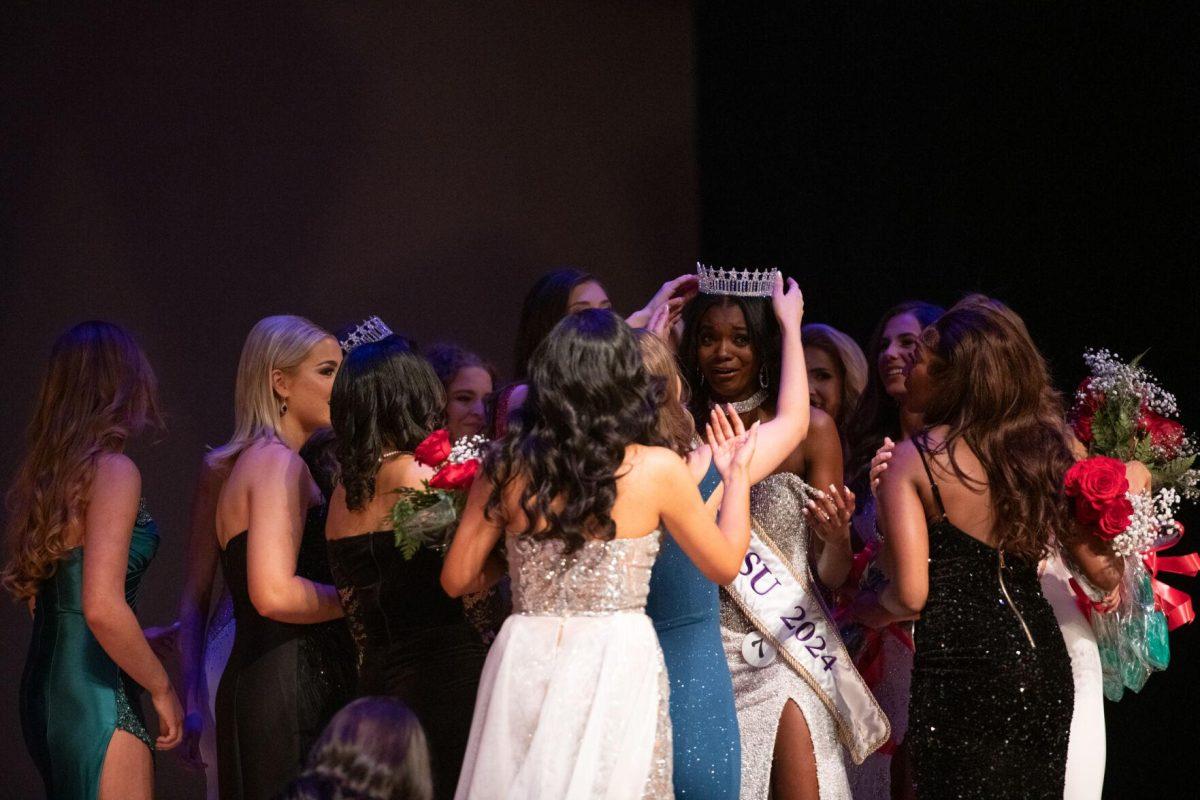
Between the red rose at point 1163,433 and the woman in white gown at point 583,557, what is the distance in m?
1.26

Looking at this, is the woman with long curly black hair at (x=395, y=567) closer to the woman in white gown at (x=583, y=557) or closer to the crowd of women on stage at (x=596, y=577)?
the crowd of women on stage at (x=596, y=577)

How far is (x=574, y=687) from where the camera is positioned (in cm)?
216

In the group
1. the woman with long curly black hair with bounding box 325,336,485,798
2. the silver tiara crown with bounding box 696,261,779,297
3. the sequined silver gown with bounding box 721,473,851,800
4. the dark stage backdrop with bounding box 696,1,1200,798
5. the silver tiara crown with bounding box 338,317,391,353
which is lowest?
the sequined silver gown with bounding box 721,473,851,800

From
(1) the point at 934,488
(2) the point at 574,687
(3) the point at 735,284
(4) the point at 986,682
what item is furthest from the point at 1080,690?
(2) the point at 574,687

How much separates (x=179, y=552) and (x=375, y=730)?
282 centimetres

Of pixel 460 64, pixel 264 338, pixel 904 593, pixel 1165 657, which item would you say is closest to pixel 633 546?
pixel 904 593

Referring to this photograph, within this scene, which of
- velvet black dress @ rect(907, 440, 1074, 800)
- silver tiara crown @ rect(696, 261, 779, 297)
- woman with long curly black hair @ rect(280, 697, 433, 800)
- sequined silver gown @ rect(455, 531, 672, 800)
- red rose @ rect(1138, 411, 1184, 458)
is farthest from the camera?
silver tiara crown @ rect(696, 261, 779, 297)

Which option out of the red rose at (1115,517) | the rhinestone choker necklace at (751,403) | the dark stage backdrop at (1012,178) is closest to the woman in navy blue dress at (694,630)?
the rhinestone choker necklace at (751,403)

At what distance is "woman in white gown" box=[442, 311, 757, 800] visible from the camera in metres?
2.15

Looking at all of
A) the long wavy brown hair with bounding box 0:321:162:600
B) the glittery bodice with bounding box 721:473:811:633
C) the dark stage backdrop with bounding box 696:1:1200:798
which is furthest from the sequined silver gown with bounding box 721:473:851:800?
the dark stage backdrop with bounding box 696:1:1200:798

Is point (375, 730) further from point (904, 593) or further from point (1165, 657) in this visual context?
point (1165, 657)

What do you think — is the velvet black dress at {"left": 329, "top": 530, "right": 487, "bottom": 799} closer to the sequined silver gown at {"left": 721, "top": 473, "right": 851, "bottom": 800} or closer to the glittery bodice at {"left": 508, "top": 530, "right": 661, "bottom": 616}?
the glittery bodice at {"left": 508, "top": 530, "right": 661, "bottom": 616}

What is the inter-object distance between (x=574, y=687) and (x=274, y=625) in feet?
3.17

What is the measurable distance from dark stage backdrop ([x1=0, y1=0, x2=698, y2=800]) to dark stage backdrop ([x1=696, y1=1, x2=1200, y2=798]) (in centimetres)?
62
